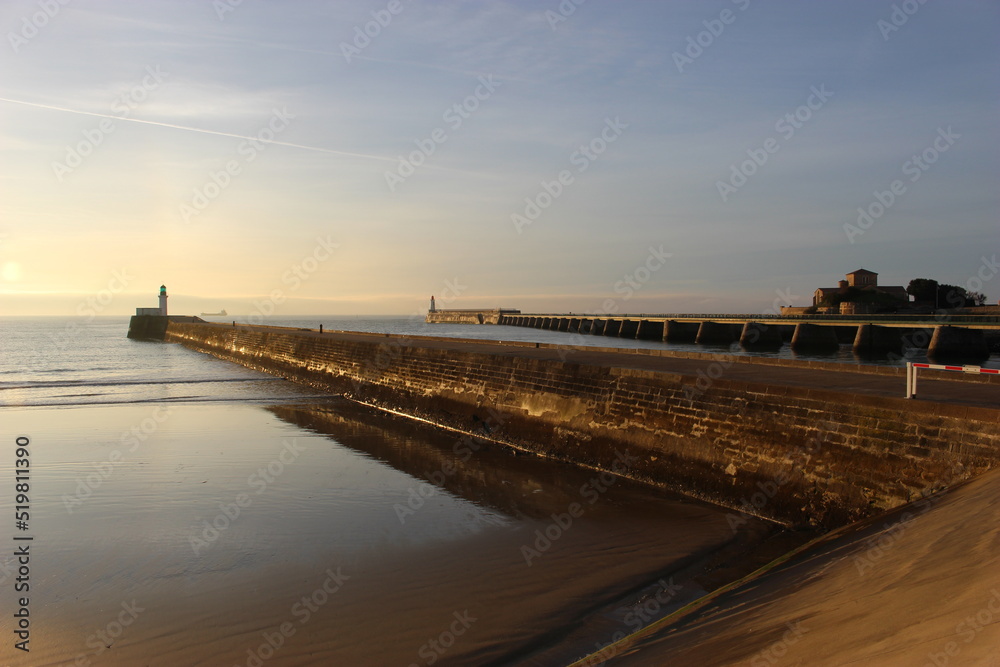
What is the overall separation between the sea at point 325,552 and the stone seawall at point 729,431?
507 mm

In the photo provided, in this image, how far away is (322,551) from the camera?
749 cm

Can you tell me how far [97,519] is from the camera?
855 centimetres

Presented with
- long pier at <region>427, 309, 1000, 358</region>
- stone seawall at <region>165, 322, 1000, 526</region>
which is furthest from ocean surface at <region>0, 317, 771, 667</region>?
long pier at <region>427, 309, 1000, 358</region>

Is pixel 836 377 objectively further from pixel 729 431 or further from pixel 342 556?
pixel 342 556

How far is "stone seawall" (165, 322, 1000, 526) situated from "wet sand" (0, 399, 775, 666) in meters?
0.55

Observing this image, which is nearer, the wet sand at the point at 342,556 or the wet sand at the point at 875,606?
the wet sand at the point at 875,606

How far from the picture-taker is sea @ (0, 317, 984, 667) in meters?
5.42

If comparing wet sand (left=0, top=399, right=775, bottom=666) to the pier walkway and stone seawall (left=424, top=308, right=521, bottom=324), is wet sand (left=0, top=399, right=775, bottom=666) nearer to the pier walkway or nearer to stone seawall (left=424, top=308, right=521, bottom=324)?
the pier walkway

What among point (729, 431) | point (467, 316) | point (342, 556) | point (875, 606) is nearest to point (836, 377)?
point (729, 431)

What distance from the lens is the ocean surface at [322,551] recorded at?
543 cm

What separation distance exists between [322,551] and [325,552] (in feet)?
0.18

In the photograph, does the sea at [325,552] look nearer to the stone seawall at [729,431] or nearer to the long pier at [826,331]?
the stone seawall at [729,431]

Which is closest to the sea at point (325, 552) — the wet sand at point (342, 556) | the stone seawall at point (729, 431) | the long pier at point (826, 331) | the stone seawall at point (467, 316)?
the wet sand at point (342, 556)

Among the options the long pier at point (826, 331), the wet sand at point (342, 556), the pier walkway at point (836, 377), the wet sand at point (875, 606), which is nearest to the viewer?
the wet sand at point (875, 606)
